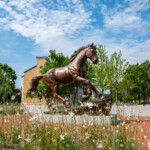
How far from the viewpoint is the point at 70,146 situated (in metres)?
2.93

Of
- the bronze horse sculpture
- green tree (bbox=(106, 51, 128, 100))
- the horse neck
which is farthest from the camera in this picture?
green tree (bbox=(106, 51, 128, 100))

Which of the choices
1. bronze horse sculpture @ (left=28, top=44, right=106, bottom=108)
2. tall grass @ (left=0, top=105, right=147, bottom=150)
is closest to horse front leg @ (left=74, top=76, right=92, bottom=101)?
bronze horse sculpture @ (left=28, top=44, right=106, bottom=108)

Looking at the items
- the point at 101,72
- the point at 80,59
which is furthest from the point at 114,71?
the point at 80,59

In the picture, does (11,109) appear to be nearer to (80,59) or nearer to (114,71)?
(80,59)

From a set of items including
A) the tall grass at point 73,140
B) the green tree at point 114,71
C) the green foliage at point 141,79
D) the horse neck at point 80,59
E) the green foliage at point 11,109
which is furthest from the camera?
the green foliage at point 141,79

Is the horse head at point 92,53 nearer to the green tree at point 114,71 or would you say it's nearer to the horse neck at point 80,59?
the horse neck at point 80,59

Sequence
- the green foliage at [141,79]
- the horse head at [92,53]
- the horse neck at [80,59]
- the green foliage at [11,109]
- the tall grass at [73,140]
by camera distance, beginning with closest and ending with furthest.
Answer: the tall grass at [73,140]
the green foliage at [11,109]
the horse head at [92,53]
the horse neck at [80,59]
the green foliage at [141,79]

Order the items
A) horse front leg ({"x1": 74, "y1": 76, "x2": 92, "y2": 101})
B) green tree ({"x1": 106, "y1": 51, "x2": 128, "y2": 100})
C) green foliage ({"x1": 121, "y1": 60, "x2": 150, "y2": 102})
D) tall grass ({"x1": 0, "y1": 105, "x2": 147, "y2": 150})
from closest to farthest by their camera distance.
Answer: tall grass ({"x1": 0, "y1": 105, "x2": 147, "y2": 150})
horse front leg ({"x1": 74, "y1": 76, "x2": 92, "y2": 101})
green tree ({"x1": 106, "y1": 51, "x2": 128, "y2": 100})
green foliage ({"x1": 121, "y1": 60, "x2": 150, "y2": 102})

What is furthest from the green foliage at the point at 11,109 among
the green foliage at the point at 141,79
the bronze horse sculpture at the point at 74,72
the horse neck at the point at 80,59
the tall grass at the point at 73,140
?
the green foliage at the point at 141,79

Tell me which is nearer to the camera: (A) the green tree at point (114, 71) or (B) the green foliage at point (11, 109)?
(B) the green foliage at point (11, 109)

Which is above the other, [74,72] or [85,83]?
[74,72]

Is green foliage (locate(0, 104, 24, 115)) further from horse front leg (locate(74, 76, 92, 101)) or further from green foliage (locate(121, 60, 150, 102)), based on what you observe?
green foliage (locate(121, 60, 150, 102))

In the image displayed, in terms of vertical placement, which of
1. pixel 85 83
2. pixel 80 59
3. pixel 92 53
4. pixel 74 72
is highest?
pixel 92 53

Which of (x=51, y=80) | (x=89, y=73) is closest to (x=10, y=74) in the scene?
(x=89, y=73)
